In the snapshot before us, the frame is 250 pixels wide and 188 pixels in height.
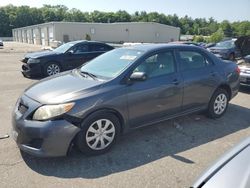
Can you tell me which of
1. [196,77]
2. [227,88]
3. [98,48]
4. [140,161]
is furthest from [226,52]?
[140,161]

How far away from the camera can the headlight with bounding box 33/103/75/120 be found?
3649 millimetres

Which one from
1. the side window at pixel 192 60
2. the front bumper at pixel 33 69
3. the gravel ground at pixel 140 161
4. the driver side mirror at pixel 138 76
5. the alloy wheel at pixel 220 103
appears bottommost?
the gravel ground at pixel 140 161

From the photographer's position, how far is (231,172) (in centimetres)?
195

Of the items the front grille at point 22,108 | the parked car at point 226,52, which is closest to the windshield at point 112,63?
the front grille at point 22,108

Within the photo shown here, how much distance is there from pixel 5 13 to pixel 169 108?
10233cm

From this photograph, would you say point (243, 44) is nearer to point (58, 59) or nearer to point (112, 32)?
point (58, 59)

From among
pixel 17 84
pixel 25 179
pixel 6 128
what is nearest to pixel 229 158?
pixel 25 179

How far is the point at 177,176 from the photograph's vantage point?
11.6ft

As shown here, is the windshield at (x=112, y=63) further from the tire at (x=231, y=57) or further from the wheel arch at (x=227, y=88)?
the tire at (x=231, y=57)

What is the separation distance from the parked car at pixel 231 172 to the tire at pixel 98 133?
6.67 feet

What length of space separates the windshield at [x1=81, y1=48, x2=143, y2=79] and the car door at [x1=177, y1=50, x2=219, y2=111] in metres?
0.95

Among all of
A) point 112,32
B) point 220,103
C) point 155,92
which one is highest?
point 155,92

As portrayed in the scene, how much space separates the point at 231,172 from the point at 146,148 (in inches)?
96.6

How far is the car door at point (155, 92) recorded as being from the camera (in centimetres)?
432
